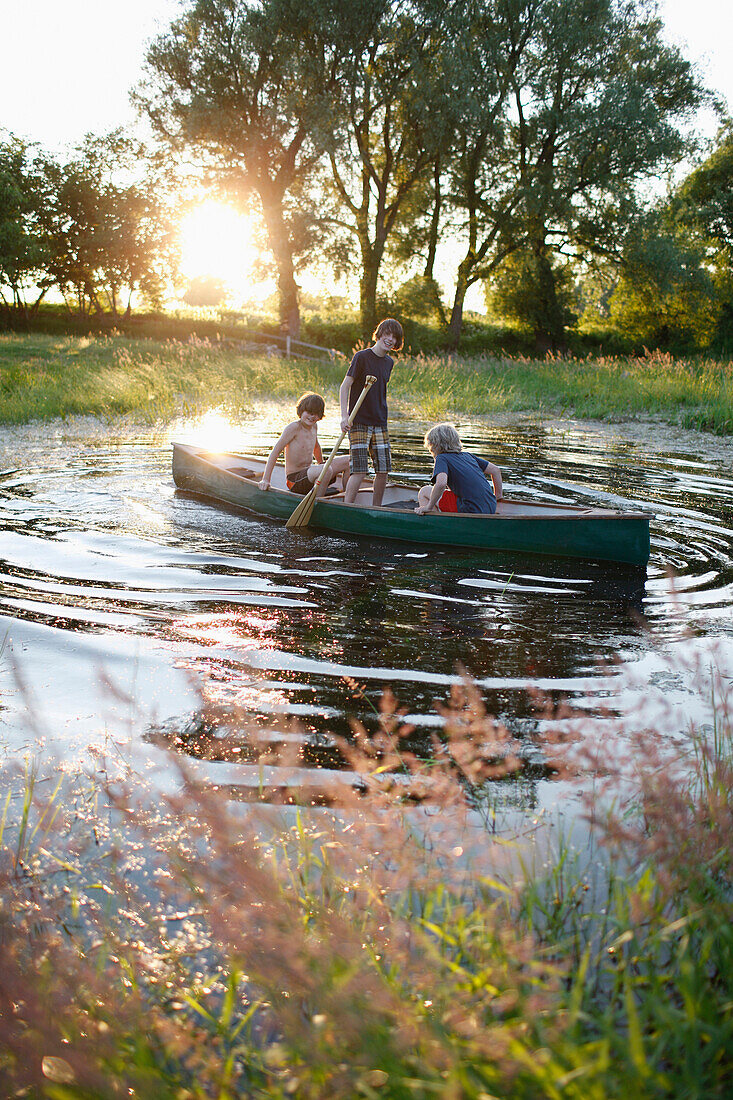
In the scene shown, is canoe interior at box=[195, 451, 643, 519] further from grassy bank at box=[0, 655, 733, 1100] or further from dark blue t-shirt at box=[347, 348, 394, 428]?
grassy bank at box=[0, 655, 733, 1100]

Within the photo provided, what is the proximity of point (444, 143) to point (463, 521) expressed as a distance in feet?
85.1

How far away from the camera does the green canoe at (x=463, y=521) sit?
5.79m

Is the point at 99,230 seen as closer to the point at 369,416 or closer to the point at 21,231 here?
the point at 21,231

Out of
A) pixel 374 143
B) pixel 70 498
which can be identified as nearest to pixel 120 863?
pixel 70 498

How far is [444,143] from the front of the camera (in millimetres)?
27828

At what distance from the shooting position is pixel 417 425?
14.1m

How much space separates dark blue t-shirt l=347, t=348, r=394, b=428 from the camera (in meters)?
7.07

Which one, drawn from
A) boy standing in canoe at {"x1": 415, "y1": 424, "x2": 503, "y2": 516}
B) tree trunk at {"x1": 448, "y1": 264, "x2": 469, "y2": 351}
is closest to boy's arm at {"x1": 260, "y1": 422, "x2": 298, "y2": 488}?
boy standing in canoe at {"x1": 415, "y1": 424, "x2": 503, "y2": 516}

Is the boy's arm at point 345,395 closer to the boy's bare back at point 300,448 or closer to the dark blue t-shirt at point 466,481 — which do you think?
the boy's bare back at point 300,448

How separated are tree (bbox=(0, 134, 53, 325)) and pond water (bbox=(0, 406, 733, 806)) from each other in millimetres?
37186

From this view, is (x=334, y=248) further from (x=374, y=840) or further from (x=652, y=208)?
(x=374, y=840)

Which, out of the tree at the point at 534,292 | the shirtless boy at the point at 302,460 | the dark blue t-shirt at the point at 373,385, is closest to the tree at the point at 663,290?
the tree at the point at 534,292

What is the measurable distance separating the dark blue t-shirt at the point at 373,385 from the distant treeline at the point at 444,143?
2216cm

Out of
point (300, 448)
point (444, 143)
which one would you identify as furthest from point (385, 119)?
point (300, 448)
